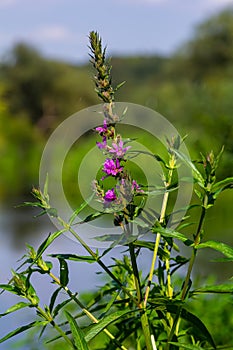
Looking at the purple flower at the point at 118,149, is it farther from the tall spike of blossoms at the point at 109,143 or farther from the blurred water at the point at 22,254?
the blurred water at the point at 22,254

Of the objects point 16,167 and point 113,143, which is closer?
point 113,143

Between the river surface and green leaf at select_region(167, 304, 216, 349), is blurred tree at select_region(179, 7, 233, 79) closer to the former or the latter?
the river surface

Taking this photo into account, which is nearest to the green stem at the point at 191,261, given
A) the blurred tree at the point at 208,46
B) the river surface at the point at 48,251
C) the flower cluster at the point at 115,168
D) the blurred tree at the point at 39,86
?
the flower cluster at the point at 115,168

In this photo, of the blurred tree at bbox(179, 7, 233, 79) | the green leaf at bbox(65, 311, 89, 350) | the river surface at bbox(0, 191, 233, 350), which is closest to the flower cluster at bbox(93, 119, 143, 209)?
the green leaf at bbox(65, 311, 89, 350)

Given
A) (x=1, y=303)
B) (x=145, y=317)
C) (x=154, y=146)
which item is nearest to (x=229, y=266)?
(x=1, y=303)

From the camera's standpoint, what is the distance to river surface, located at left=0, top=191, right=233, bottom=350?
14.0ft

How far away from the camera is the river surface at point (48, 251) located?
426 centimetres

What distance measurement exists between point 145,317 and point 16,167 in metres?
24.2

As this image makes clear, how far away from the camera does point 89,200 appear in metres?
1.31

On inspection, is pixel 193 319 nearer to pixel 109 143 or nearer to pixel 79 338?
pixel 79 338

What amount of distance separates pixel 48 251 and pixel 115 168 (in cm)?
521

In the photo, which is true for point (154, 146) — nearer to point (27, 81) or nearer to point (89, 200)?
point (89, 200)

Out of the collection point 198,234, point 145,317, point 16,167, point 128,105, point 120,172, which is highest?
point 128,105

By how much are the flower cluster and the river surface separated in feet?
2.16
